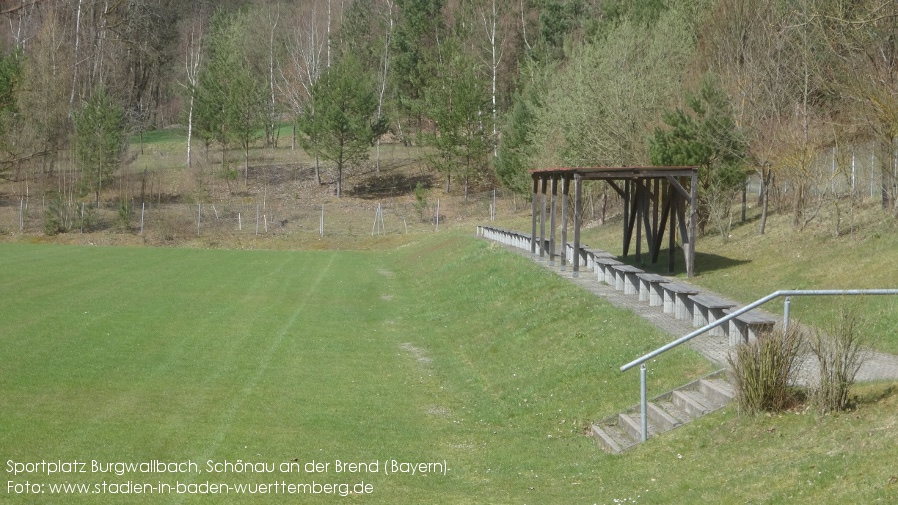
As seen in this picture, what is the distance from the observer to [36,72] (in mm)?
67938

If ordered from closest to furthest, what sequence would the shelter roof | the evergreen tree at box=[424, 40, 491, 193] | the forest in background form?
1. the shelter roof
2. the forest in background
3. the evergreen tree at box=[424, 40, 491, 193]

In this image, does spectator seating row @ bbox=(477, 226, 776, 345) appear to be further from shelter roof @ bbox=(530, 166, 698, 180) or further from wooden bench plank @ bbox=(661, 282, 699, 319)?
shelter roof @ bbox=(530, 166, 698, 180)

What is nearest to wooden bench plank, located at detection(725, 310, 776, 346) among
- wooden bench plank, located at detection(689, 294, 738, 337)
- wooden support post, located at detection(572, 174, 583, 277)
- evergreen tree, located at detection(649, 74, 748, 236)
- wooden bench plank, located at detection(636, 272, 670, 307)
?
wooden bench plank, located at detection(689, 294, 738, 337)

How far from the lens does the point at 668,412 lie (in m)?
10.7

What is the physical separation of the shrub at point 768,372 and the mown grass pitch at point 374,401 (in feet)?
0.95

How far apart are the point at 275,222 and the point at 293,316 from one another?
33.6 meters

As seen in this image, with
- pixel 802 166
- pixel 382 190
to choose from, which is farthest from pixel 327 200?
pixel 802 166

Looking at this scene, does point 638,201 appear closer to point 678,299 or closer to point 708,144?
point 708,144

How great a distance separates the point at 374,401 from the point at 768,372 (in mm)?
6660

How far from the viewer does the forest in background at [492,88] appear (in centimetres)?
2786

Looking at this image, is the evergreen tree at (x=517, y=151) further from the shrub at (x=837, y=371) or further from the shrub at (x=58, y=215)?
the shrub at (x=837, y=371)

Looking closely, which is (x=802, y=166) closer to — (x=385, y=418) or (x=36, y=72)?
(x=385, y=418)

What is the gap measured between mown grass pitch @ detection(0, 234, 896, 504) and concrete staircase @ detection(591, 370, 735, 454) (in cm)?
24

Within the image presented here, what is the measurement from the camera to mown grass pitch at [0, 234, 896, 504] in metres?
8.97
